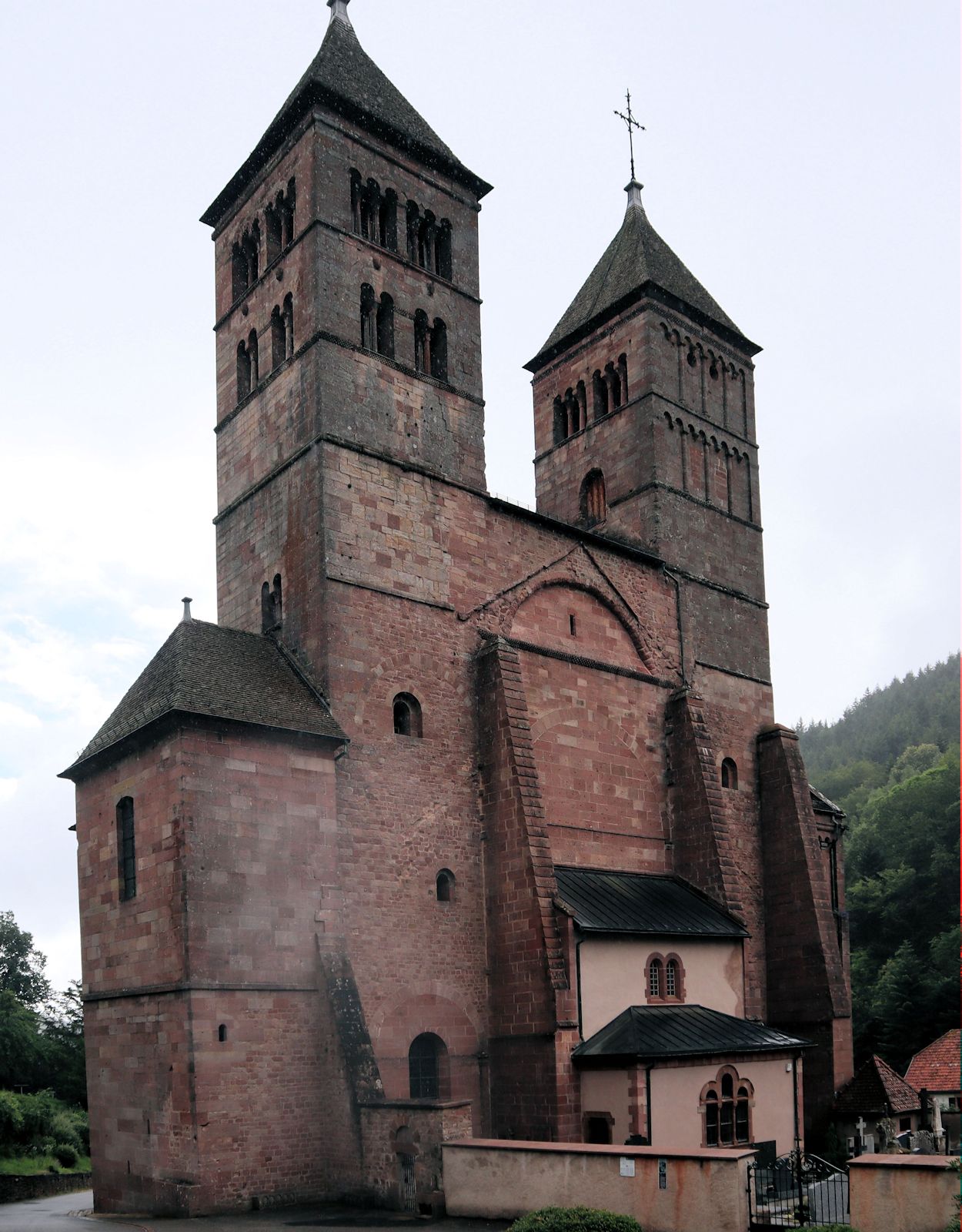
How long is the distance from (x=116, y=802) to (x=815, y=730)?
141m

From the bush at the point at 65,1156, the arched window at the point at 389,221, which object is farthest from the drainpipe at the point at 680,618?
the bush at the point at 65,1156

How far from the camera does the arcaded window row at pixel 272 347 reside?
3316cm

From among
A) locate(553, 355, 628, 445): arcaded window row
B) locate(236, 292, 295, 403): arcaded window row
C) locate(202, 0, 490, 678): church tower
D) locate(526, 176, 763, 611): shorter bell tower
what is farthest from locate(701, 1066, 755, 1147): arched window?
locate(553, 355, 628, 445): arcaded window row

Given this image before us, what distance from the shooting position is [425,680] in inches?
1209

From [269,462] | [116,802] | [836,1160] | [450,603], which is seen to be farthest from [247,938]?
[836,1160]

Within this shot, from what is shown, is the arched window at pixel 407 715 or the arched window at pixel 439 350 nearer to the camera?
the arched window at pixel 407 715

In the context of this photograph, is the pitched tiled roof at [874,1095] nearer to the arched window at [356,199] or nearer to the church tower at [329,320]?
the church tower at [329,320]

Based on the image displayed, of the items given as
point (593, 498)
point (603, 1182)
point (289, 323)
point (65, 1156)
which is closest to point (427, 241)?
point (289, 323)

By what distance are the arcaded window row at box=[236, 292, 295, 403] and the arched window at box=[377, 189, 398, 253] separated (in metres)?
3.17

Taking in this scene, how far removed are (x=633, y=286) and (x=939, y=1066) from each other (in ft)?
96.2

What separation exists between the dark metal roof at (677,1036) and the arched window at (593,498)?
17007 millimetres

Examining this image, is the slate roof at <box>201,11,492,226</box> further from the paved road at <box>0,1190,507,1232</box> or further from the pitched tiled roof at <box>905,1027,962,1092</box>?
the pitched tiled roof at <box>905,1027,962,1092</box>

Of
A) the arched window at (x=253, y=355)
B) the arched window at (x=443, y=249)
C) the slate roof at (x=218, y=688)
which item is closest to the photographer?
the slate roof at (x=218, y=688)

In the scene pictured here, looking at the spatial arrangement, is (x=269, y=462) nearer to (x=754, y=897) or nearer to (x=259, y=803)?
(x=259, y=803)
